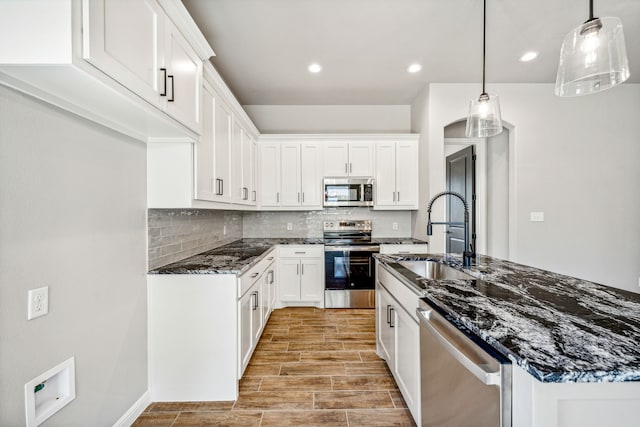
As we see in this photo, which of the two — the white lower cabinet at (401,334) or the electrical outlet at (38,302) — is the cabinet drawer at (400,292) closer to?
the white lower cabinet at (401,334)

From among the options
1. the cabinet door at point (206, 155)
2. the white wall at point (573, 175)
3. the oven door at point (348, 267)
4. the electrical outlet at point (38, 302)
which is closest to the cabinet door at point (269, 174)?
the oven door at point (348, 267)

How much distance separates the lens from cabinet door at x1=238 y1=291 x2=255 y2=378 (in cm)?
205

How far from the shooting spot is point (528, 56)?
3.03m

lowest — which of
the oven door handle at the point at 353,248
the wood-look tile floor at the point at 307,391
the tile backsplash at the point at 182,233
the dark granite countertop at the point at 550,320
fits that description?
the wood-look tile floor at the point at 307,391

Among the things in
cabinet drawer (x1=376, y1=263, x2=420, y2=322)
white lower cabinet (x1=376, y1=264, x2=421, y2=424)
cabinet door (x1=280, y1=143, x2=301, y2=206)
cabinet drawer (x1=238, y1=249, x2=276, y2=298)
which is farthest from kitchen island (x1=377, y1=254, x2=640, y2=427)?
cabinet door (x1=280, y1=143, x2=301, y2=206)

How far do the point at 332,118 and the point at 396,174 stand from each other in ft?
4.41

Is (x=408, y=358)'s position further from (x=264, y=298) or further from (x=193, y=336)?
Answer: (x=264, y=298)

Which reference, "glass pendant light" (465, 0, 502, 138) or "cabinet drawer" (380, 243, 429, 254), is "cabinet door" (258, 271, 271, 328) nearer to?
"cabinet drawer" (380, 243, 429, 254)

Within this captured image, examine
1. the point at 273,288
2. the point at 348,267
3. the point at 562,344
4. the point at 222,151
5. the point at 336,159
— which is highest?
the point at 336,159

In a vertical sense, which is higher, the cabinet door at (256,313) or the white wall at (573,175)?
the white wall at (573,175)

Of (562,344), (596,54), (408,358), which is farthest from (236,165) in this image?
(562,344)

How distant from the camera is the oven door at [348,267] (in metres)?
3.80

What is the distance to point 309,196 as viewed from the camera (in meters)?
4.11

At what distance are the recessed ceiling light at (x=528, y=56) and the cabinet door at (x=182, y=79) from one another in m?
3.20
